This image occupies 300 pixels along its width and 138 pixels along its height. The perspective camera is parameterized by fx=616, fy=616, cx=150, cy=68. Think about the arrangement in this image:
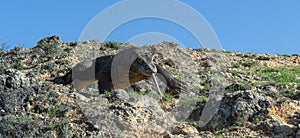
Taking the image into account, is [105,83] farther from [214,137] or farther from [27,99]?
[214,137]

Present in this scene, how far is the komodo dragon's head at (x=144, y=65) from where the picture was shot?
45.3 feet

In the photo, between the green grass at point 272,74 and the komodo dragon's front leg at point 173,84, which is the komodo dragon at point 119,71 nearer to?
the komodo dragon's front leg at point 173,84

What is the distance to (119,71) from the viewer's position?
1428 centimetres

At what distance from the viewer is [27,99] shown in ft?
36.6

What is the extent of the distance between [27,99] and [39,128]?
1.26m

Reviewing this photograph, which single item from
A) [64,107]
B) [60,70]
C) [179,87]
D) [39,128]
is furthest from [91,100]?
[60,70]

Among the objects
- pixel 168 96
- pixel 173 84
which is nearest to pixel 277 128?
pixel 168 96

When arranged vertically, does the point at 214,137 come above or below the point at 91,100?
below

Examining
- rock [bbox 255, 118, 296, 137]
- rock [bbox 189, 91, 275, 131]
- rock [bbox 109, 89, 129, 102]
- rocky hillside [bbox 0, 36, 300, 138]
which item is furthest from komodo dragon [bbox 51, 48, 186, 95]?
rock [bbox 255, 118, 296, 137]

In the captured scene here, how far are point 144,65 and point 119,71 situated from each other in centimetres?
72

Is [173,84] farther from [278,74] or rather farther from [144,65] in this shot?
[278,74]

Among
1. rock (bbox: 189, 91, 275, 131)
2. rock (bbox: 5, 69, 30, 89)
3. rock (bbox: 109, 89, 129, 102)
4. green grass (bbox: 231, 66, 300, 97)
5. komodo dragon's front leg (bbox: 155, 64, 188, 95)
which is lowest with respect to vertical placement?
rock (bbox: 189, 91, 275, 131)

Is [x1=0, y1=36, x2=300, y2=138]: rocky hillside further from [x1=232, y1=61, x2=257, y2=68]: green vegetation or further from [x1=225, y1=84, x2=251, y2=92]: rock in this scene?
[x1=232, y1=61, x2=257, y2=68]: green vegetation

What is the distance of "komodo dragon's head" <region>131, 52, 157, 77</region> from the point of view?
13.8 metres
